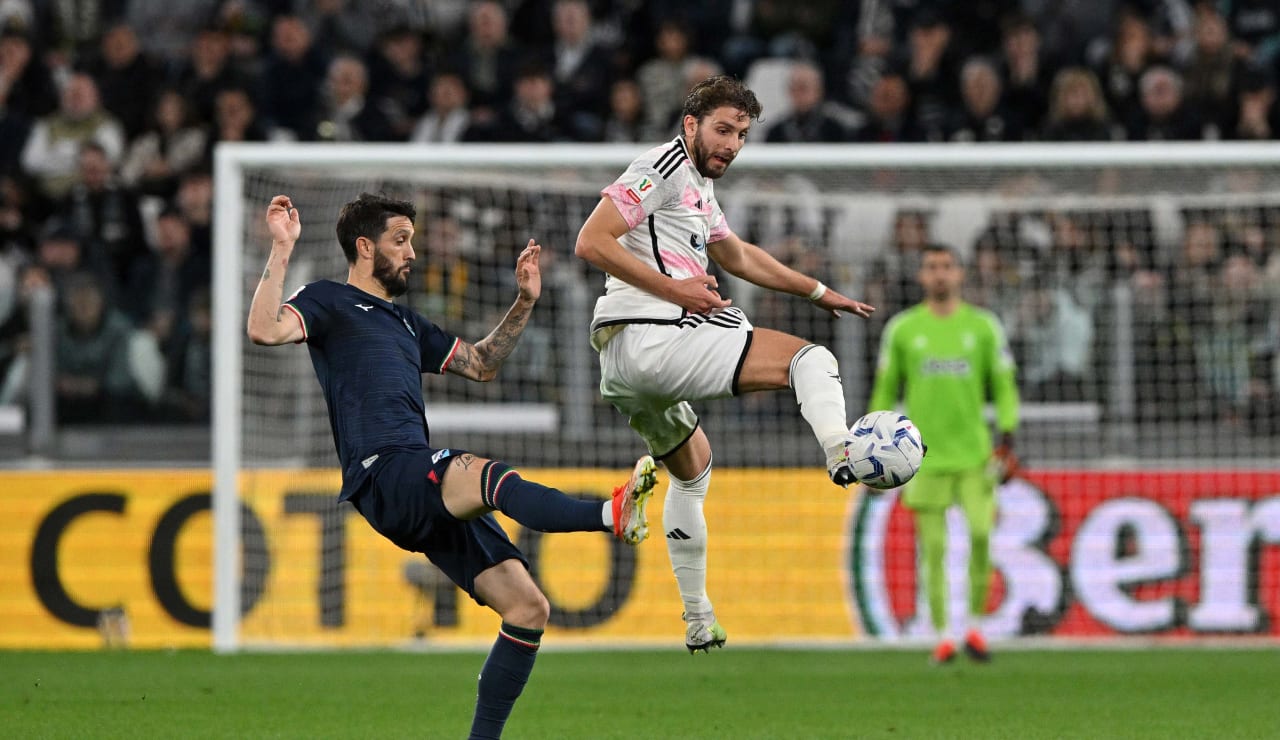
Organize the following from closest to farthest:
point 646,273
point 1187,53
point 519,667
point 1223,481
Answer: point 519,667 < point 646,273 < point 1223,481 < point 1187,53

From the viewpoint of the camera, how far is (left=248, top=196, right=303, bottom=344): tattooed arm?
5895mm

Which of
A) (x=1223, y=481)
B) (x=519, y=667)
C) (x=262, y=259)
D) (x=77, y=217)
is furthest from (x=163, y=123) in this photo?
(x=519, y=667)

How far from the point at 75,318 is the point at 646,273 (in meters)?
6.72

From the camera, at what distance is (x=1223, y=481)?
479 inches

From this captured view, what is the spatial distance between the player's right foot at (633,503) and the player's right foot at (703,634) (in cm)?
157

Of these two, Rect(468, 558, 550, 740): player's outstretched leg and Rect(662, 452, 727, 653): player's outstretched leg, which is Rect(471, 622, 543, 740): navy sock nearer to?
Rect(468, 558, 550, 740): player's outstretched leg

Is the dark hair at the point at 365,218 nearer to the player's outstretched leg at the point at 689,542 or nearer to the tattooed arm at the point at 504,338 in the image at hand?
the tattooed arm at the point at 504,338

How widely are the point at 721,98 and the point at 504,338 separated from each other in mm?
1206

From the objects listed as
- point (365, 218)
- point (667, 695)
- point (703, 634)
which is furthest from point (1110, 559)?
point (365, 218)

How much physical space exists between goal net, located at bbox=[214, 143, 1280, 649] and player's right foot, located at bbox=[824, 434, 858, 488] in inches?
233

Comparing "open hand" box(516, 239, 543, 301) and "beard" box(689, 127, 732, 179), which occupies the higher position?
"beard" box(689, 127, 732, 179)

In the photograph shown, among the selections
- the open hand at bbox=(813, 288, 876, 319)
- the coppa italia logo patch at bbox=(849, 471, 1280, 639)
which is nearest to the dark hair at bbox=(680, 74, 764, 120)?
the open hand at bbox=(813, 288, 876, 319)

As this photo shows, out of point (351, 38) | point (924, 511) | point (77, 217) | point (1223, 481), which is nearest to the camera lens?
point (924, 511)

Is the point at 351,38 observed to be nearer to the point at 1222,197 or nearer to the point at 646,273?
the point at 1222,197
